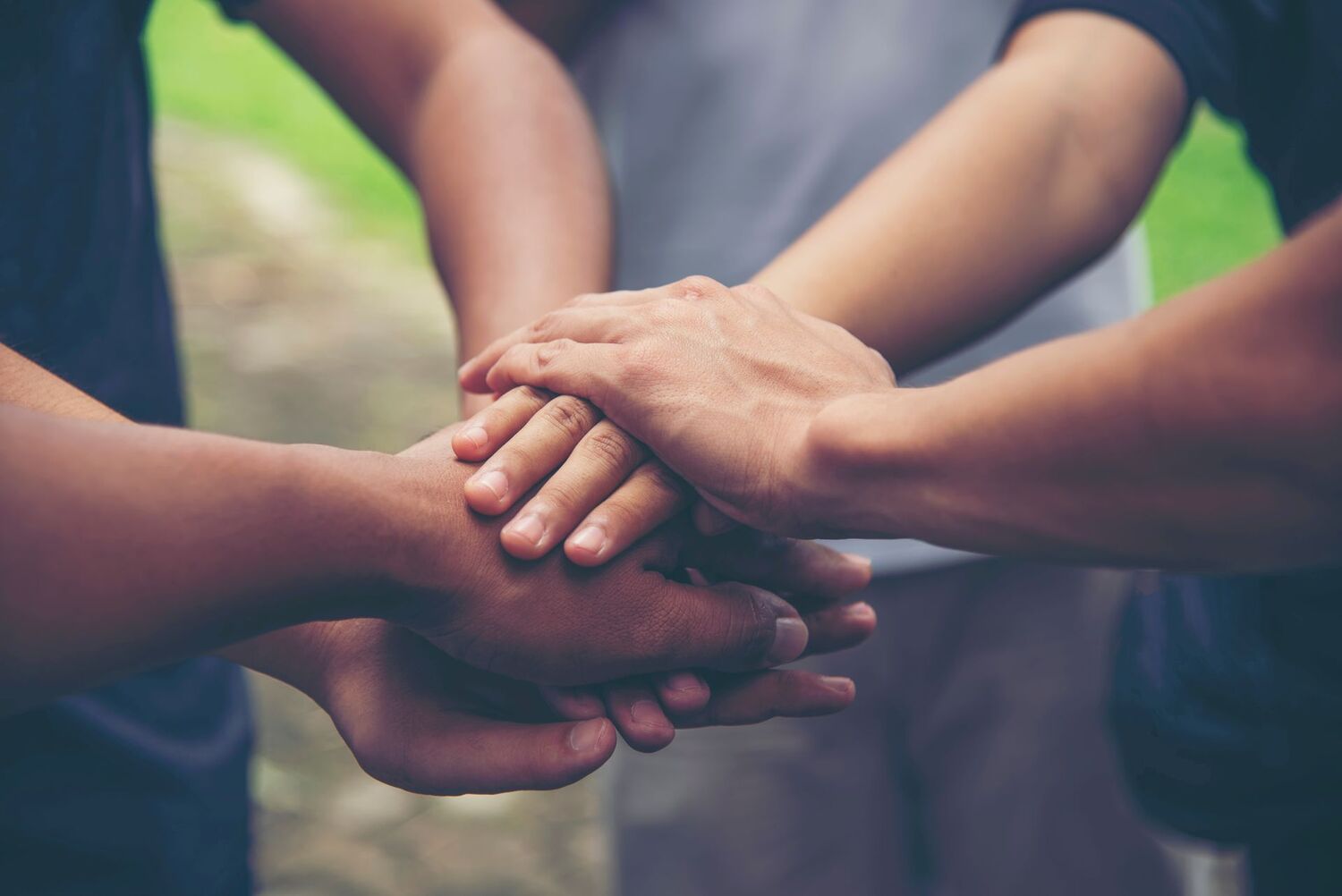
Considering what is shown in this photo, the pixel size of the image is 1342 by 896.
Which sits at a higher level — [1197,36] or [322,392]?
[1197,36]

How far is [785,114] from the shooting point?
4.97 feet

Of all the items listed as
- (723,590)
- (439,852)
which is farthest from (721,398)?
(439,852)

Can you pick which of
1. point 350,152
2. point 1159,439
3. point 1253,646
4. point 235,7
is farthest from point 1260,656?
point 350,152

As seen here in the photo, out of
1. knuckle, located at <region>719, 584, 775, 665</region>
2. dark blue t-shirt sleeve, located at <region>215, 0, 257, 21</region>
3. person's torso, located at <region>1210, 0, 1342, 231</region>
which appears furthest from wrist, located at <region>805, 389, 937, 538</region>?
dark blue t-shirt sleeve, located at <region>215, 0, 257, 21</region>

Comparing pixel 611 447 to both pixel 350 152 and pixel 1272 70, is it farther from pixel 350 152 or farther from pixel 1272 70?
pixel 350 152

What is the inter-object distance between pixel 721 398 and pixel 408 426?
9.39 ft

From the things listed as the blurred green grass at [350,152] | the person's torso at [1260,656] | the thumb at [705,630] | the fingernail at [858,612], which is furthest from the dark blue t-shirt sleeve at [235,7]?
the blurred green grass at [350,152]

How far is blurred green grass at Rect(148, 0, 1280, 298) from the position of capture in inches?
166

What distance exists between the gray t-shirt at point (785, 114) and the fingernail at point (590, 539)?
522 mm

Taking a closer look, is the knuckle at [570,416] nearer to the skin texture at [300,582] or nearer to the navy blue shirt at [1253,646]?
the skin texture at [300,582]

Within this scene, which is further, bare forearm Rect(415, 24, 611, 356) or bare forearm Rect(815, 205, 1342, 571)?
bare forearm Rect(415, 24, 611, 356)

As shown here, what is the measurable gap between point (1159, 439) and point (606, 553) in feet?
1.58

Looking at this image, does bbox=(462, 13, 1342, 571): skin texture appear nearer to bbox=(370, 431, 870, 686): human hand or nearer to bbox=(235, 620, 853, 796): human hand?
bbox=(370, 431, 870, 686): human hand

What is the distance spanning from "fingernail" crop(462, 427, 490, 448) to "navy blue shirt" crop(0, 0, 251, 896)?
35cm
